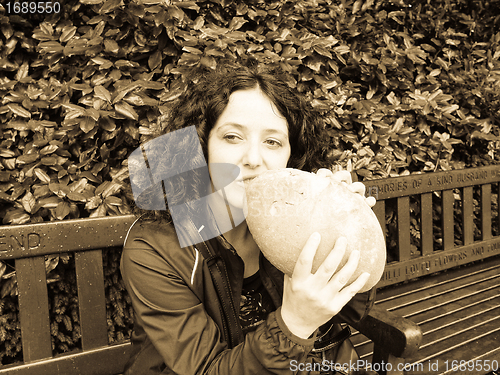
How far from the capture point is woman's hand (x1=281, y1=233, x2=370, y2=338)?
105 centimetres

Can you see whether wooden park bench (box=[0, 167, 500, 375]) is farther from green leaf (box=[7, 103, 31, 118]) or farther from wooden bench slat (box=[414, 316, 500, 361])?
green leaf (box=[7, 103, 31, 118])

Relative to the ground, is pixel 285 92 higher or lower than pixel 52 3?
lower

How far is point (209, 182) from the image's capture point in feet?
5.32

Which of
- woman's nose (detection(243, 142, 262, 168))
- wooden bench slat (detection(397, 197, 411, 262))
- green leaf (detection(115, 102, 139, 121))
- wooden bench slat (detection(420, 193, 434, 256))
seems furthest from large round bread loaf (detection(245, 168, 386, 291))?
wooden bench slat (detection(420, 193, 434, 256))

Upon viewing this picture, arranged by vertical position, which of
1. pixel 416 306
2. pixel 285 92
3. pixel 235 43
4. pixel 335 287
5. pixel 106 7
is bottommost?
pixel 416 306

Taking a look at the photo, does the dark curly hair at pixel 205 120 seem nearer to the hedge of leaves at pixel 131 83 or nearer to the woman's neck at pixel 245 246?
the woman's neck at pixel 245 246

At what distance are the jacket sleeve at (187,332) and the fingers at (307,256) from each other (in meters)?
0.16

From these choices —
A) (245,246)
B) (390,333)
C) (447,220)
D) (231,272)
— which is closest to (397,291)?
(447,220)

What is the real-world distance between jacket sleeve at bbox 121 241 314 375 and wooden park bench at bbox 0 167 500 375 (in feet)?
1.24

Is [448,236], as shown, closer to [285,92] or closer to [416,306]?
[416,306]

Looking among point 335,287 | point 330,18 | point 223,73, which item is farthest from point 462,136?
point 335,287

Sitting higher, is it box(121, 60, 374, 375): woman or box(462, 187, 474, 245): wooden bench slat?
box(121, 60, 374, 375): woman

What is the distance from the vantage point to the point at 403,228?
8.32 feet

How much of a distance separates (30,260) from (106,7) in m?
1.25
